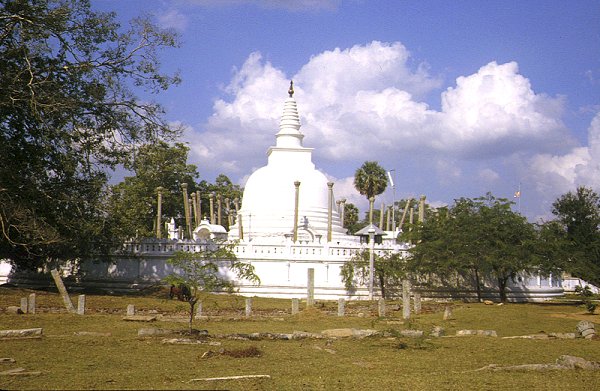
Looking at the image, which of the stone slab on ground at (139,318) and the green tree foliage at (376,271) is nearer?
the stone slab on ground at (139,318)

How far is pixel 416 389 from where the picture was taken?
11.1 meters

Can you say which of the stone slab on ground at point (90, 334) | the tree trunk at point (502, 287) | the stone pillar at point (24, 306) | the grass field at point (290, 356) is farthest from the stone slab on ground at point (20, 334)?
the tree trunk at point (502, 287)

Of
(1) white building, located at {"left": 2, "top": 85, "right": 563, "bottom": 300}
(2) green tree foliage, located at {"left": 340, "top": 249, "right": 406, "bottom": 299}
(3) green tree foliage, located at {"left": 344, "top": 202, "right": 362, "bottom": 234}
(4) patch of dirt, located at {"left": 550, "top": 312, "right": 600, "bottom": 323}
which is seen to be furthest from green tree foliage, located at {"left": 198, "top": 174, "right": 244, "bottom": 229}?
(4) patch of dirt, located at {"left": 550, "top": 312, "right": 600, "bottom": 323}

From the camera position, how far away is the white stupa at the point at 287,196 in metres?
45.2

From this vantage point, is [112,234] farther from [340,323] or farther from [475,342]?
[475,342]

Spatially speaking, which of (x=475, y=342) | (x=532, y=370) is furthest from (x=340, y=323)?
(x=532, y=370)

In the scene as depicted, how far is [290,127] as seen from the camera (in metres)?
51.6

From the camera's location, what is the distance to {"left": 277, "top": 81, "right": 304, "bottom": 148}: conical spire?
51.1 meters

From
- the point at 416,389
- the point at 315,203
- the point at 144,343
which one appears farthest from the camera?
the point at 315,203

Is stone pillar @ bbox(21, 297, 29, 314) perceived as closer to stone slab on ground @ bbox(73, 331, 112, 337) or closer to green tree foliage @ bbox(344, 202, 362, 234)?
stone slab on ground @ bbox(73, 331, 112, 337)

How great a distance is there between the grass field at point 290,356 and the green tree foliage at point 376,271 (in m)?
10.4

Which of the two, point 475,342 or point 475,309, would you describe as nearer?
point 475,342

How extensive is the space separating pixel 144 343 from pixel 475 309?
1679 cm

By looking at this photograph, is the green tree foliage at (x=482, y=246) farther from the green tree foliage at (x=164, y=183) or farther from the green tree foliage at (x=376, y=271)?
the green tree foliage at (x=164, y=183)
